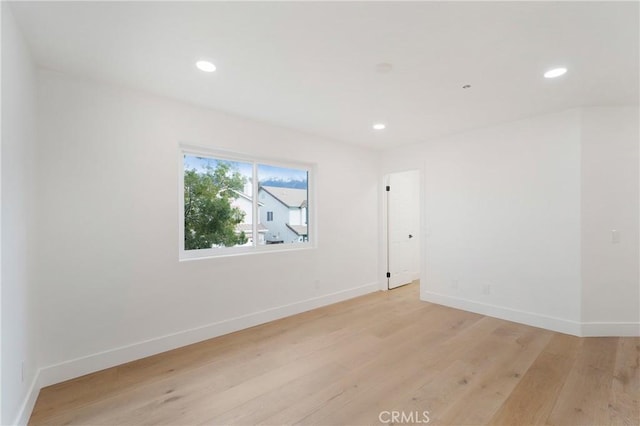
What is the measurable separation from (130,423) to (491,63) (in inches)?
142

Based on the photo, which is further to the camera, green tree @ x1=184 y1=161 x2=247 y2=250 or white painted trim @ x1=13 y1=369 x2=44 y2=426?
green tree @ x1=184 y1=161 x2=247 y2=250

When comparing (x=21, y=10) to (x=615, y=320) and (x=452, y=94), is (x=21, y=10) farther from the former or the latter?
(x=615, y=320)

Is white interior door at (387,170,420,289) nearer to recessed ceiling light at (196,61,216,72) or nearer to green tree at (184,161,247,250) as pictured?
green tree at (184,161,247,250)

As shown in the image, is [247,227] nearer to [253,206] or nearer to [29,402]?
[253,206]

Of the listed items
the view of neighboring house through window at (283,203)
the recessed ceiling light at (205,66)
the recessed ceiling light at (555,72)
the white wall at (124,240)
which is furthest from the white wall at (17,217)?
the recessed ceiling light at (555,72)

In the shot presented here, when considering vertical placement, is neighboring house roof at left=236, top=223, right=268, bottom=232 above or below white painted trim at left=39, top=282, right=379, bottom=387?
above

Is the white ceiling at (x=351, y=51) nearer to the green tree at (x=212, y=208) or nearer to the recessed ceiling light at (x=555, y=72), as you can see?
the recessed ceiling light at (x=555, y=72)

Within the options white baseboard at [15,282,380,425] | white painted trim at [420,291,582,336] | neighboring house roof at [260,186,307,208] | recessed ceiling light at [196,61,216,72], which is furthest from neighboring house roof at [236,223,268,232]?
white painted trim at [420,291,582,336]

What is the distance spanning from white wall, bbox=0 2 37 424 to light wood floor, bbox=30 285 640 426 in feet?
1.43

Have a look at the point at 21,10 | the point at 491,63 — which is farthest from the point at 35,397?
the point at 491,63

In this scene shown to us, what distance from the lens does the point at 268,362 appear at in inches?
102

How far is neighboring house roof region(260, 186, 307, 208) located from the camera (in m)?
3.86

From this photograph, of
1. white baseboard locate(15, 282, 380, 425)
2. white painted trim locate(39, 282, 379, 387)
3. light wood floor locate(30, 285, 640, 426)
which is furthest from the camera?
white painted trim locate(39, 282, 379, 387)

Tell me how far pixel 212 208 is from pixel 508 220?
12.0 ft
